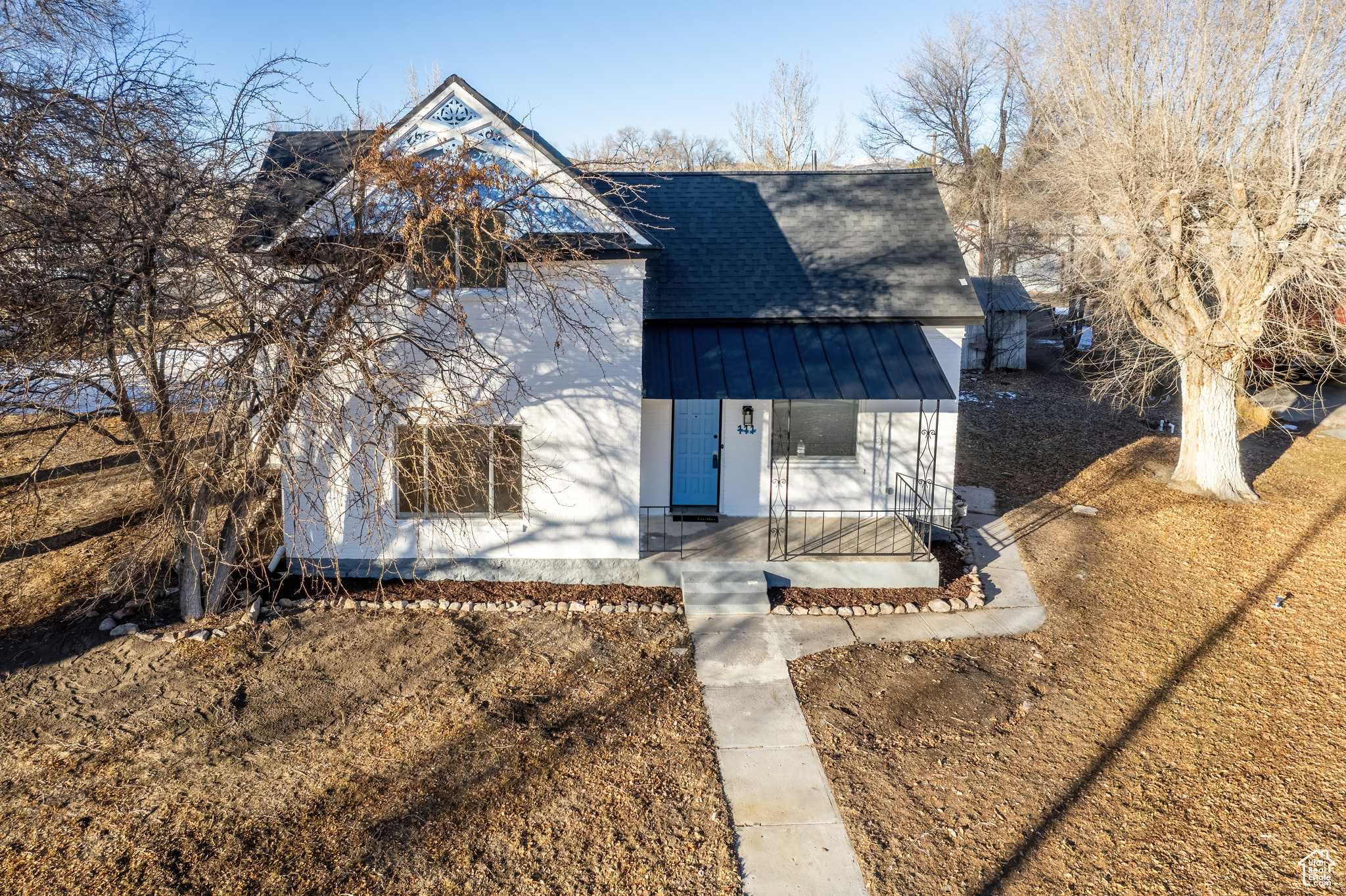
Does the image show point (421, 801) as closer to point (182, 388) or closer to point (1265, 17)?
point (182, 388)

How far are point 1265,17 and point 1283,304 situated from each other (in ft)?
14.4

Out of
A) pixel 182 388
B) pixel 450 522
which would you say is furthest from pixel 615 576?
pixel 182 388

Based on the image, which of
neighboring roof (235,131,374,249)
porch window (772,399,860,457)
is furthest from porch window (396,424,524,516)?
porch window (772,399,860,457)

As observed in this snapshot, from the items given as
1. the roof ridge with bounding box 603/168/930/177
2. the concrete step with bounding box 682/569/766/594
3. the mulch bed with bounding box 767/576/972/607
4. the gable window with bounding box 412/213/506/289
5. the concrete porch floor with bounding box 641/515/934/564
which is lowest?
the mulch bed with bounding box 767/576/972/607

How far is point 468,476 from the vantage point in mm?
10422

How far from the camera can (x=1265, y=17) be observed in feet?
40.7

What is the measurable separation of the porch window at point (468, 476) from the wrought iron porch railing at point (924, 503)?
5.82m

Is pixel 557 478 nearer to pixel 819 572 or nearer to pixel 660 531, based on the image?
pixel 660 531

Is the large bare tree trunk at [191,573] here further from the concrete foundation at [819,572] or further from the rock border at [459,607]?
the concrete foundation at [819,572]

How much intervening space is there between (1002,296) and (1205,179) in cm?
1700

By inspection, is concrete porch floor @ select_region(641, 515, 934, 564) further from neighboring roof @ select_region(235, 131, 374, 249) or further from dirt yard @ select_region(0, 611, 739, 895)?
neighboring roof @ select_region(235, 131, 374, 249)

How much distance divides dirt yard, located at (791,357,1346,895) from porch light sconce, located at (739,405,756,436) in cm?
405

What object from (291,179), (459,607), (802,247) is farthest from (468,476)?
(802,247)

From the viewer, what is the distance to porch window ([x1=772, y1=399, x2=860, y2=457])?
12.3 meters
